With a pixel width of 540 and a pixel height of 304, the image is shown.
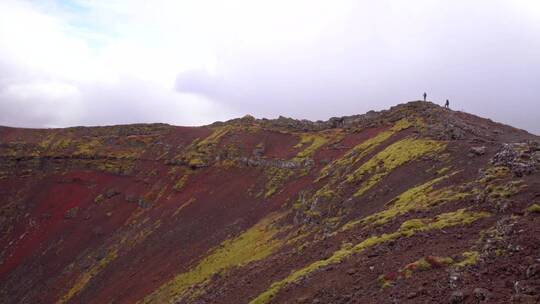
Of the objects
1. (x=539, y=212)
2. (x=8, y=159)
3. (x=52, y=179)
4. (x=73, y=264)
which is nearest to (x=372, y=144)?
(x=539, y=212)

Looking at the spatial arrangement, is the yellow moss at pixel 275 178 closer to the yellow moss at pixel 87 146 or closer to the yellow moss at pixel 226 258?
the yellow moss at pixel 226 258

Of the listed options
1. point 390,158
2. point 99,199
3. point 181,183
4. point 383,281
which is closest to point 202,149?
point 181,183

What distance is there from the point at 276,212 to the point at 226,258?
34.2 ft

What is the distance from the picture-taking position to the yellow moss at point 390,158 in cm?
4359

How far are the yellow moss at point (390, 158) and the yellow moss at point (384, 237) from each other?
1535cm

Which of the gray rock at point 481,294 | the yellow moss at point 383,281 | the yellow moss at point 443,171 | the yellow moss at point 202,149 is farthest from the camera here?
the yellow moss at point 202,149

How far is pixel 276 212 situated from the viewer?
175 ft

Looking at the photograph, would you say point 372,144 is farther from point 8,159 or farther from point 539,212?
point 8,159

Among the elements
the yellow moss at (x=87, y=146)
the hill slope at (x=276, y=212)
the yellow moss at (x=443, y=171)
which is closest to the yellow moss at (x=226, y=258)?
the hill slope at (x=276, y=212)

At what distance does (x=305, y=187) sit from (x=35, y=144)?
81671mm

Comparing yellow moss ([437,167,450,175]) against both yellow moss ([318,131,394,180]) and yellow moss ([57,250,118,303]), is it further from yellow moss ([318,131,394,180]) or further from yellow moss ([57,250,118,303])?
yellow moss ([57,250,118,303])

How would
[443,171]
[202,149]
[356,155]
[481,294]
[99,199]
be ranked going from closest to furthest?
[481,294] < [443,171] < [356,155] < [99,199] < [202,149]

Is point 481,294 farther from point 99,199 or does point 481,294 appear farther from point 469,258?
point 99,199

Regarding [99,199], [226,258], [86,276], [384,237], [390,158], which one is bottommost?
[86,276]
